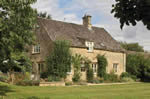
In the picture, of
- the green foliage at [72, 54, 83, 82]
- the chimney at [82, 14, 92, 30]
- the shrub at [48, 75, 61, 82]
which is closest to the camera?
the shrub at [48, 75, 61, 82]

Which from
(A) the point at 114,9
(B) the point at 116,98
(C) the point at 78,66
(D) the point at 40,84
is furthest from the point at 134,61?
(A) the point at 114,9

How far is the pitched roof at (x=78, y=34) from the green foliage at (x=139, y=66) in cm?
307

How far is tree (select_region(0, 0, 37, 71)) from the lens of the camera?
519 inches

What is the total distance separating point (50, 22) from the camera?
103 ft

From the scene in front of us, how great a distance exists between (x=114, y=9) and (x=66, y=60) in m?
21.1

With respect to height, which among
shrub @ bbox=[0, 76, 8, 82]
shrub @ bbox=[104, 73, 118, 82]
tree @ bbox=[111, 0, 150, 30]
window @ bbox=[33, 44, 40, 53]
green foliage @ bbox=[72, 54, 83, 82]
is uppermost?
window @ bbox=[33, 44, 40, 53]

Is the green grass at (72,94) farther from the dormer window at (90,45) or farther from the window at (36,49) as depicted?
the dormer window at (90,45)

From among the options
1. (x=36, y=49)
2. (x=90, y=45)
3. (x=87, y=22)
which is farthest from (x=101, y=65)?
(x=36, y=49)

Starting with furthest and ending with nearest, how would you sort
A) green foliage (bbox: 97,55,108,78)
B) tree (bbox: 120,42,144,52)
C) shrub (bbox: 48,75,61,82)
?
tree (bbox: 120,42,144,52) → green foliage (bbox: 97,55,108,78) → shrub (bbox: 48,75,61,82)

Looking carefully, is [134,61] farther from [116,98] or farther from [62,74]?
[116,98]

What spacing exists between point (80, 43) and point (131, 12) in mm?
24621

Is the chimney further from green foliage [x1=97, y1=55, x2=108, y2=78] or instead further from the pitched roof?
green foliage [x1=97, y1=55, x2=108, y2=78]

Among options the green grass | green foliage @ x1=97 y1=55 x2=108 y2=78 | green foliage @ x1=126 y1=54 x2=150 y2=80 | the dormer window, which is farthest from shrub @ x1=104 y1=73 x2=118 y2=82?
the green grass

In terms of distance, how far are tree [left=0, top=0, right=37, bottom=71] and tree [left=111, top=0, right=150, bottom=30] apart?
349 inches
